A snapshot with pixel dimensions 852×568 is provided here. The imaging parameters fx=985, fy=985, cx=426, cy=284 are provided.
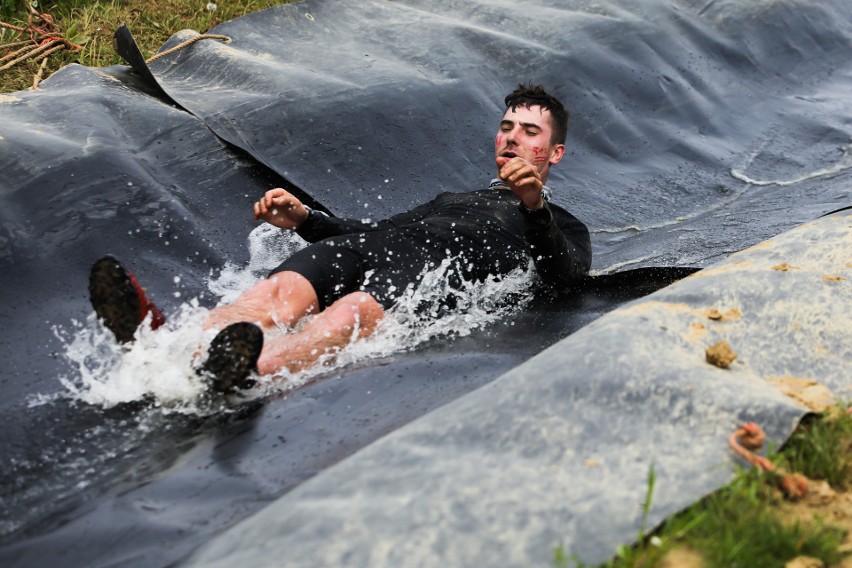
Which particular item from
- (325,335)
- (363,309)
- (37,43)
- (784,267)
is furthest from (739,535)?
(37,43)

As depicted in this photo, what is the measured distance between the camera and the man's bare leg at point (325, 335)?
9.98 feet

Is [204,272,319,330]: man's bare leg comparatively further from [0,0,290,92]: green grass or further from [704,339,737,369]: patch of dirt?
[0,0,290,92]: green grass

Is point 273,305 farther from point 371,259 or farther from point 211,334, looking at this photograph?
point 371,259

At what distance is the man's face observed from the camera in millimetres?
4348

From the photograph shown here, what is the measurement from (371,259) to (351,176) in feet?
3.48

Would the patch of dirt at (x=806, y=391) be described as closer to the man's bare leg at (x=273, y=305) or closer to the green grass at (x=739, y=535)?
the green grass at (x=739, y=535)

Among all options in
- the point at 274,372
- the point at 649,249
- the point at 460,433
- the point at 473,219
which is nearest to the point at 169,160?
the point at 473,219

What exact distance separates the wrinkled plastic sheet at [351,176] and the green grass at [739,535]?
0.07 metres

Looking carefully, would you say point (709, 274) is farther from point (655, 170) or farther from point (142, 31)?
point (142, 31)

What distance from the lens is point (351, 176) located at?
4727 millimetres

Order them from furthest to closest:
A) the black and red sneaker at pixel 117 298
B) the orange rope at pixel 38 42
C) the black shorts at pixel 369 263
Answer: the orange rope at pixel 38 42 → the black shorts at pixel 369 263 → the black and red sneaker at pixel 117 298

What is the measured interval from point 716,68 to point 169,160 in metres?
3.98

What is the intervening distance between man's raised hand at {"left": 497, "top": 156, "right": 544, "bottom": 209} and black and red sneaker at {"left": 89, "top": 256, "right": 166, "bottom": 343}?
1289mm

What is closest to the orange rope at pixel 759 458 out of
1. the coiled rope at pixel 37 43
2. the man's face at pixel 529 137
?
the man's face at pixel 529 137
